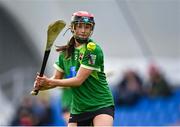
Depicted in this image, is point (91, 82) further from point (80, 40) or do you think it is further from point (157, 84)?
point (157, 84)

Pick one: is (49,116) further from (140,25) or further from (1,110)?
(140,25)

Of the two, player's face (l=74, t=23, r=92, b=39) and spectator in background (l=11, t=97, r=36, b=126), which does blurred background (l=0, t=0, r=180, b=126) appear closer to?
spectator in background (l=11, t=97, r=36, b=126)

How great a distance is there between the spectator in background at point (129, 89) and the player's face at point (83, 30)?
273 inches

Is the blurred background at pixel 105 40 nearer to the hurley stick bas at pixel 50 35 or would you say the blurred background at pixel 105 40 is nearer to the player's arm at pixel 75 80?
the player's arm at pixel 75 80

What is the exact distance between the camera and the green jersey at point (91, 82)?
8.42 metres

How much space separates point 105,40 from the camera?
1745 centimetres

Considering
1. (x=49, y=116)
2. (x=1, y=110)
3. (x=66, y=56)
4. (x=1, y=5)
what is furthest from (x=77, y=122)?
(x=1, y=5)

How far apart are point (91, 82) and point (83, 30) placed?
1.75 ft

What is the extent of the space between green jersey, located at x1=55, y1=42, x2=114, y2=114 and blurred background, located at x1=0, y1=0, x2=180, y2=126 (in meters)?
7.26

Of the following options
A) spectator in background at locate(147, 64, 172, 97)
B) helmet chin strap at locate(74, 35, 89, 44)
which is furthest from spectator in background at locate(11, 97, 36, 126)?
helmet chin strap at locate(74, 35, 89, 44)

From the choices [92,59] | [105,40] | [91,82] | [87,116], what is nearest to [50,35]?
[92,59]

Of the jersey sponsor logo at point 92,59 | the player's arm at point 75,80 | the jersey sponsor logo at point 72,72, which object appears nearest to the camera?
the player's arm at point 75,80

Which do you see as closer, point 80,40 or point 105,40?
point 80,40

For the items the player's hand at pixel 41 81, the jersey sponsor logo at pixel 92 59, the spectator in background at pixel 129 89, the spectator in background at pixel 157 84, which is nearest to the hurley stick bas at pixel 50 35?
the player's hand at pixel 41 81
